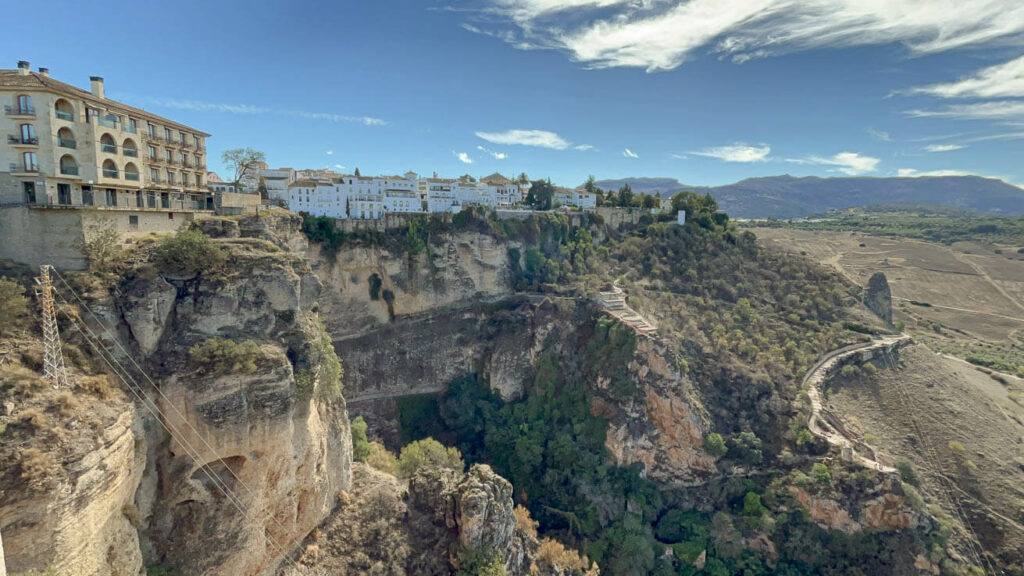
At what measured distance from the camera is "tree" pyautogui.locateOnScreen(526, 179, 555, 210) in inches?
2463

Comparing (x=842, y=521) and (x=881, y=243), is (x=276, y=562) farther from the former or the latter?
(x=881, y=243)

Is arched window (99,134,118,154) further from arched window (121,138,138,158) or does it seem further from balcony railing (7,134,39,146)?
balcony railing (7,134,39,146)

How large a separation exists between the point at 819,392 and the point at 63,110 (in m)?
50.6

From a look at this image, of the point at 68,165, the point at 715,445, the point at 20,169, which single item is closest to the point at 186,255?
the point at 68,165

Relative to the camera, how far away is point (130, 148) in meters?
23.4

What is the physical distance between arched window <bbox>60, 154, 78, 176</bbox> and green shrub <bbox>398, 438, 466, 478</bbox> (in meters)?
24.1

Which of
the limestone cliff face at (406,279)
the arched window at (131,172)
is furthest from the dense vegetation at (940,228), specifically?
the arched window at (131,172)

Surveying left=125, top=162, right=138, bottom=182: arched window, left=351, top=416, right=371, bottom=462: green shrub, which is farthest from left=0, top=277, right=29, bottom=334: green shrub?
left=351, top=416, right=371, bottom=462: green shrub

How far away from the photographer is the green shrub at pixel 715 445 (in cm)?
3531

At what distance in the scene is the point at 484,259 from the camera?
51.3m

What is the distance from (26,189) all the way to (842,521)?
158 feet

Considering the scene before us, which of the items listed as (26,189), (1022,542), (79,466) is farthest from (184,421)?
(1022,542)

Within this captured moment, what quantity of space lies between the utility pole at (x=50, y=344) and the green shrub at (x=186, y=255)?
4.35 m

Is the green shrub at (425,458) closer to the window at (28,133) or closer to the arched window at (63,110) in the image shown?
the window at (28,133)
